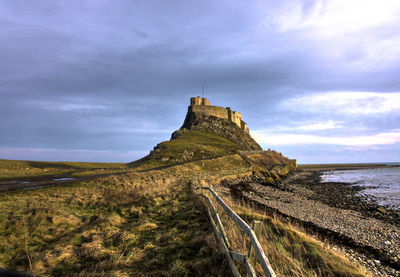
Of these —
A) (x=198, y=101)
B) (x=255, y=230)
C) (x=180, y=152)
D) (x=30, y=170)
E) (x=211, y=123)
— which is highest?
(x=198, y=101)

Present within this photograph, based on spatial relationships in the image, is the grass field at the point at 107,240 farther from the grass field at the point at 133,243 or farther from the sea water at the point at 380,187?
the sea water at the point at 380,187

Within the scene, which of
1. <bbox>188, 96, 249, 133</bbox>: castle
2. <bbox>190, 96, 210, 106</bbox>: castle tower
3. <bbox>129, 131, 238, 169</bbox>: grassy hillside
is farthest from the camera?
<bbox>190, 96, 210, 106</bbox>: castle tower

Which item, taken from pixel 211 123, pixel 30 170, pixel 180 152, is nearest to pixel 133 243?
pixel 30 170

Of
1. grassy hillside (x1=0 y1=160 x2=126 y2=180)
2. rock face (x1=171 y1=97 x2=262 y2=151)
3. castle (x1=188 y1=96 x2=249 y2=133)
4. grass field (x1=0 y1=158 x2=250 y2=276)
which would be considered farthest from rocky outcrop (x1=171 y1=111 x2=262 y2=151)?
grass field (x1=0 y1=158 x2=250 y2=276)

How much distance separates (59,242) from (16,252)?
1.14 meters

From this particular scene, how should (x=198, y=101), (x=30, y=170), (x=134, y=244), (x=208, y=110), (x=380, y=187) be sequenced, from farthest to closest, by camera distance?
(x=198, y=101)
(x=208, y=110)
(x=380, y=187)
(x=30, y=170)
(x=134, y=244)

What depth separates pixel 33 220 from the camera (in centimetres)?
909

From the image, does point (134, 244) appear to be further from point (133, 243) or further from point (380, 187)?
point (380, 187)

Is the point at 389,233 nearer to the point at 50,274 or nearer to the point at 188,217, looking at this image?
the point at 188,217

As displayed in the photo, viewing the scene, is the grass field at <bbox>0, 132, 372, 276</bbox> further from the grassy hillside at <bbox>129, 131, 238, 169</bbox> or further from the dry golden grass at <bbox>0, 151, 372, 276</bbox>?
the grassy hillside at <bbox>129, 131, 238, 169</bbox>


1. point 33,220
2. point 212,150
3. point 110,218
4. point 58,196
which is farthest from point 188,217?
point 212,150

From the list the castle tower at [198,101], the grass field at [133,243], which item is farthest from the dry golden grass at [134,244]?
the castle tower at [198,101]

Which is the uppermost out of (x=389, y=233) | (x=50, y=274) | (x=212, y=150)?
(x=212, y=150)

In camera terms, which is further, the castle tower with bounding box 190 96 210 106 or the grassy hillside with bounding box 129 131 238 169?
the castle tower with bounding box 190 96 210 106
